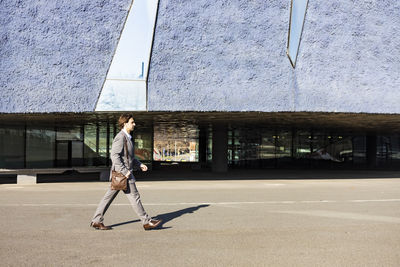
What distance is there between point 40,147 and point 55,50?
12606mm

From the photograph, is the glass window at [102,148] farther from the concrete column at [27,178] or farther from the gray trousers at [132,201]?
the gray trousers at [132,201]

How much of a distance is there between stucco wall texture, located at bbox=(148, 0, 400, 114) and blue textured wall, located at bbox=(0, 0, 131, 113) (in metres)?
1.94

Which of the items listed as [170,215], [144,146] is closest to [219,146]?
[144,146]

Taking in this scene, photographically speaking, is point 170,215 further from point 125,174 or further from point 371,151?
point 371,151

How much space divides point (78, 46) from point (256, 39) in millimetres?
6568

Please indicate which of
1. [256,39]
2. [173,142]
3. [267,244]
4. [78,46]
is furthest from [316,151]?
[267,244]

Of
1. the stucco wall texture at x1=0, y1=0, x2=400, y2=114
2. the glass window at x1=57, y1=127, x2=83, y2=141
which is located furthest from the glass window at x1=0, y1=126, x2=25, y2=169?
the stucco wall texture at x1=0, y1=0, x2=400, y2=114

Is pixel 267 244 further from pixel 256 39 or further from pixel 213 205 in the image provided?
pixel 256 39

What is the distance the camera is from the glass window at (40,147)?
77.6 feet

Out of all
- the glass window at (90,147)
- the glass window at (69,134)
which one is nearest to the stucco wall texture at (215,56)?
the glass window at (69,134)

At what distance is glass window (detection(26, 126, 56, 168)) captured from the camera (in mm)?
23641

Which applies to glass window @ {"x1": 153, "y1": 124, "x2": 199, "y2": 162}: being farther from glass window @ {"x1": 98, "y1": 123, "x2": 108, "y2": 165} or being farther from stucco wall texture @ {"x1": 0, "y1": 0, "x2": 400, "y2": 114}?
stucco wall texture @ {"x1": 0, "y1": 0, "x2": 400, "y2": 114}

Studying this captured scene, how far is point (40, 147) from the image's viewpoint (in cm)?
2409

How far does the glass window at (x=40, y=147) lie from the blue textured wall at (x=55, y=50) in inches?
436
